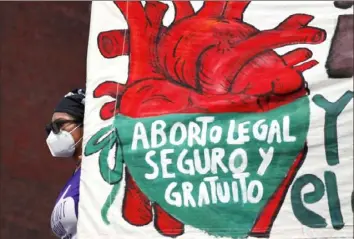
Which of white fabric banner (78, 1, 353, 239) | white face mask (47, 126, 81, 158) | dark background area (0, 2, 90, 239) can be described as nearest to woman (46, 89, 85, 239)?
white face mask (47, 126, 81, 158)

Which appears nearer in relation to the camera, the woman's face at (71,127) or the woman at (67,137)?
the woman at (67,137)

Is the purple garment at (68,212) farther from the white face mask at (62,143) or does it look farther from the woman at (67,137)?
the white face mask at (62,143)

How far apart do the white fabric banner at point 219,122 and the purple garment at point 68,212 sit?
278mm

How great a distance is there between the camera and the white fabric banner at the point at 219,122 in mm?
2793

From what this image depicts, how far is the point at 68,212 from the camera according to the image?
3.29 meters

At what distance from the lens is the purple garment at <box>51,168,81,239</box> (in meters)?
3.28

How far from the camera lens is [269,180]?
9.24 feet

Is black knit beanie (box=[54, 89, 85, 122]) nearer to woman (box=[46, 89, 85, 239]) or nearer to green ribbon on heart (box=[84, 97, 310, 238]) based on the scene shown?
woman (box=[46, 89, 85, 239])

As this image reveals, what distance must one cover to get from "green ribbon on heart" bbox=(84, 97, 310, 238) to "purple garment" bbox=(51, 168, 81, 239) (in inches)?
14.4

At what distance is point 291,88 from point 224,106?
0.26 meters

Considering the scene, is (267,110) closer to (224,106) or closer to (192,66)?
(224,106)

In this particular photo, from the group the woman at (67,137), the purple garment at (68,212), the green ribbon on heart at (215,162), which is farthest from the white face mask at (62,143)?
the green ribbon on heart at (215,162)

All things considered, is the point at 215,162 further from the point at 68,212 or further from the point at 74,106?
the point at 74,106

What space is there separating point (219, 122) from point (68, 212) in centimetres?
82
